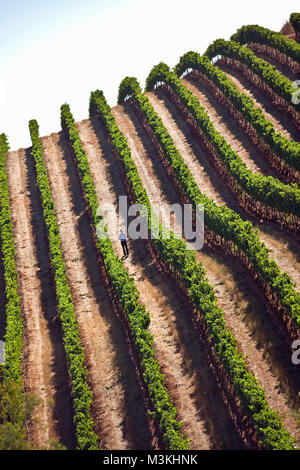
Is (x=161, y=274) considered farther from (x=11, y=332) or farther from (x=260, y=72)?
(x=260, y=72)

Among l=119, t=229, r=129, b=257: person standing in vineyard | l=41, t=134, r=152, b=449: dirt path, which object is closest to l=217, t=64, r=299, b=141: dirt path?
l=119, t=229, r=129, b=257: person standing in vineyard

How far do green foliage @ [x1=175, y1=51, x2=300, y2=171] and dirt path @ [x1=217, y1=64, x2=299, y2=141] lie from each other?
1323 millimetres

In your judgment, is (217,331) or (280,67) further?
(280,67)

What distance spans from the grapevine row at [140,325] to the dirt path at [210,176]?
7.89 m

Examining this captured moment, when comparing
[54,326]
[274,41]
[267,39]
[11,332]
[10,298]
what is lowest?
[54,326]

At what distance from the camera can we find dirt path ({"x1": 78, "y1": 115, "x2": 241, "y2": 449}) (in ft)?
83.9

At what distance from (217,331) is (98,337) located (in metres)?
10.3

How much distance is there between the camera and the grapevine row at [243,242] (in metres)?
28.4

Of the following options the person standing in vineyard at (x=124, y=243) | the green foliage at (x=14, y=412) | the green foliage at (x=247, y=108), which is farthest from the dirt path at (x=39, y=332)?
the green foliage at (x=247, y=108)

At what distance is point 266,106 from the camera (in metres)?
52.7

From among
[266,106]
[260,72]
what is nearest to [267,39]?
[260,72]

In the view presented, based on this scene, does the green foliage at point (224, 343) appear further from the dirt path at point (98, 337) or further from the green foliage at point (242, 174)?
the dirt path at point (98, 337)

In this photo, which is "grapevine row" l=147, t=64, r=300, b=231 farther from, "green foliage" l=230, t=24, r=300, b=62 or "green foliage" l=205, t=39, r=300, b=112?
"green foliage" l=230, t=24, r=300, b=62

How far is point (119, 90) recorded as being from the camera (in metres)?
63.6
